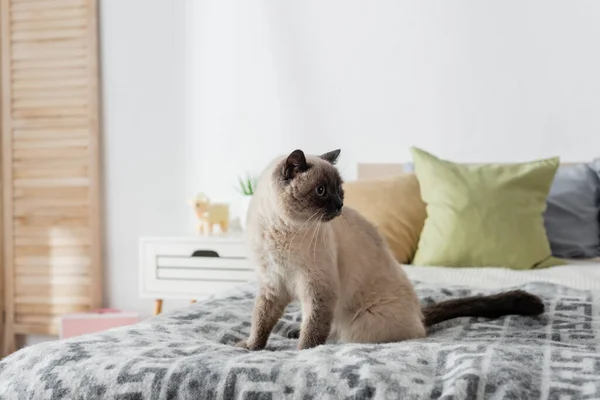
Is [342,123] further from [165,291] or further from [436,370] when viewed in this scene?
[436,370]

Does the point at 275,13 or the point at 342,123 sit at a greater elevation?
the point at 275,13

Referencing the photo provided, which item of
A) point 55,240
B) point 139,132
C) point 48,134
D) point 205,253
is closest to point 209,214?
point 205,253

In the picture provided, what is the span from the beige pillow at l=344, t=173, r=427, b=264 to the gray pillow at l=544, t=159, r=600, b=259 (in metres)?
0.52

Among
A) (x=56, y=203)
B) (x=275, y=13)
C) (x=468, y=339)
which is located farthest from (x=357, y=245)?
(x=56, y=203)

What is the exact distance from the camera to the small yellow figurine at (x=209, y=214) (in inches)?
131

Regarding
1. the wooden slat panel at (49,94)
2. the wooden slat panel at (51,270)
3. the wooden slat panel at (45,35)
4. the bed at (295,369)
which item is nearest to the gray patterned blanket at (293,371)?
the bed at (295,369)

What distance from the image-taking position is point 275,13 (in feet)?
11.7

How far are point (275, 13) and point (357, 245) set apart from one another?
2.34 m

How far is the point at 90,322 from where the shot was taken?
3551 millimetres

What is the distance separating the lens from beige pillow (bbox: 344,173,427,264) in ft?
8.46

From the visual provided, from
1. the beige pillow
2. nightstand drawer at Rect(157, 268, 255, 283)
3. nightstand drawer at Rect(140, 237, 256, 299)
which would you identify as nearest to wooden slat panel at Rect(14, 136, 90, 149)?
nightstand drawer at Rect(140, 237, 256, 299)

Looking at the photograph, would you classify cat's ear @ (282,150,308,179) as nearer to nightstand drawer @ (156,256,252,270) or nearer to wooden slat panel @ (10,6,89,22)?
nightstand drawer @ (156,256,252,270)

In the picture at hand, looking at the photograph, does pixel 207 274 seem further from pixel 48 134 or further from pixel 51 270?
pixel 48 134

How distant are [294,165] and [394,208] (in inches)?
54.3
